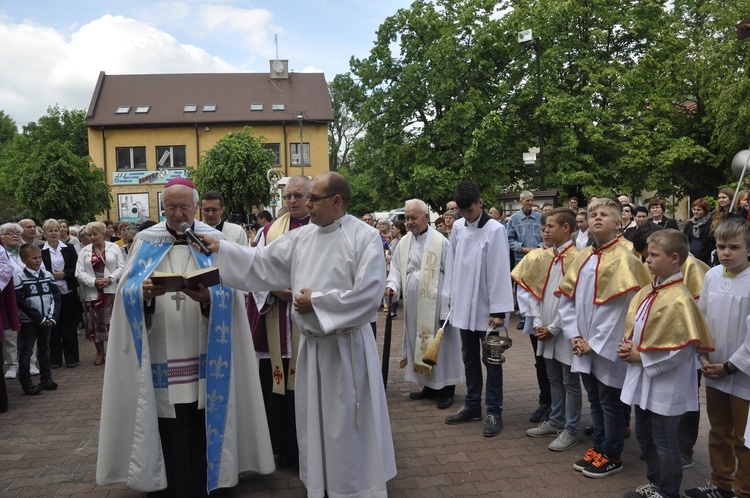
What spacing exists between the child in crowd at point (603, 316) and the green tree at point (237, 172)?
2485cm

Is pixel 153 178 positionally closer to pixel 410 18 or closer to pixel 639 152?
pixel 410 18

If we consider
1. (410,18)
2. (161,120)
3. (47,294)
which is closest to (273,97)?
(161,120)

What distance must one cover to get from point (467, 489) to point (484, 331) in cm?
156

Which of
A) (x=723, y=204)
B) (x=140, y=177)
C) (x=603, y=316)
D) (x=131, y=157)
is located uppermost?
(x=131, y=157)

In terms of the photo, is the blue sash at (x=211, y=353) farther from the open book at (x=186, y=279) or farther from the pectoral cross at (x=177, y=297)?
the open book at (x=186, y=279)

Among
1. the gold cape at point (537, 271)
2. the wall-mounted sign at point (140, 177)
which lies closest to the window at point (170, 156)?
the wall-mounted sign at point (140, 177)

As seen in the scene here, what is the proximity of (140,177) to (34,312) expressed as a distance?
33457mm

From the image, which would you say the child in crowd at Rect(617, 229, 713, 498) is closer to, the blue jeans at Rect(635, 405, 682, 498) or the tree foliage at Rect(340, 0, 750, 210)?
the blue jeans at Rect(635, 405, 682, 498)

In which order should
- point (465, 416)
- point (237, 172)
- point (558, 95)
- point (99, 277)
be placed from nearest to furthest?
point (465, 416) → point (99, 277) → point (558, 95) → point (237, 172)

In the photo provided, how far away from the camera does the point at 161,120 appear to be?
3850cm

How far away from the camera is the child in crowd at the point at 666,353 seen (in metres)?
3.63

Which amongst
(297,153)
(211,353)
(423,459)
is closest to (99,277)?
(211,353)

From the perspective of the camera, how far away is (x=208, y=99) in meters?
41.2

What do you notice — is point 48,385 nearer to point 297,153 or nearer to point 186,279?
point 186,279
